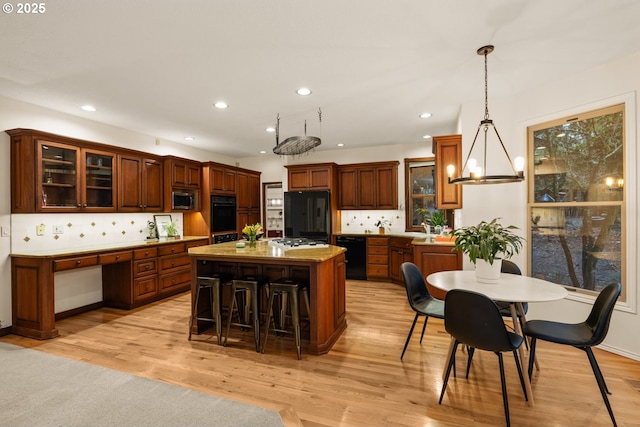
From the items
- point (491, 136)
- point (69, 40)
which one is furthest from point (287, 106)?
point (491, 136)

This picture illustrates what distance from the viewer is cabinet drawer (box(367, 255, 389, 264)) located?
593 centimetres

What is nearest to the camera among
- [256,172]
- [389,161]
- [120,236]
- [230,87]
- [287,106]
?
[230,87]

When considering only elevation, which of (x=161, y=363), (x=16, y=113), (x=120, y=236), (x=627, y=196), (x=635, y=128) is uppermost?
(x=16, y=113)

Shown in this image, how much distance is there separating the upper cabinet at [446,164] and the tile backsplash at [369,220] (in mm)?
2019

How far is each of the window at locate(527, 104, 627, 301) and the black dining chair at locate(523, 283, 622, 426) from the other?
3.69ft

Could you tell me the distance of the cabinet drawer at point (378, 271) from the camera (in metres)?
5.92

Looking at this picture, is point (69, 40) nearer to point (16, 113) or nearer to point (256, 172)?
point (16, 113)

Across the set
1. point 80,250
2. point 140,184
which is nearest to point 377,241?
point 140,184

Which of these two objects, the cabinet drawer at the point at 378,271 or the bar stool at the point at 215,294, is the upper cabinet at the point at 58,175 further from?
the cabinet drawer at the point at 378,271

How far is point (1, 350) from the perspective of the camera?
3.09 m

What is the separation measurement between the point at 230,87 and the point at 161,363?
9.23 ft

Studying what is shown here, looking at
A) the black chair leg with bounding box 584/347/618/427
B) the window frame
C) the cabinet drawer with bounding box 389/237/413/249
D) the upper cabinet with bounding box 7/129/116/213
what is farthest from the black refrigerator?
the black chair leg with bounding box 584/347/618/427

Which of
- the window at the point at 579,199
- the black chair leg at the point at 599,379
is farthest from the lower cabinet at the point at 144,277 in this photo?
the window at the point at 579,199

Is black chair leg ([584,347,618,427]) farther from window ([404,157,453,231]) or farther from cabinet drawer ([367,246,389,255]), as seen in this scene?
window ([404,157,453,231])
